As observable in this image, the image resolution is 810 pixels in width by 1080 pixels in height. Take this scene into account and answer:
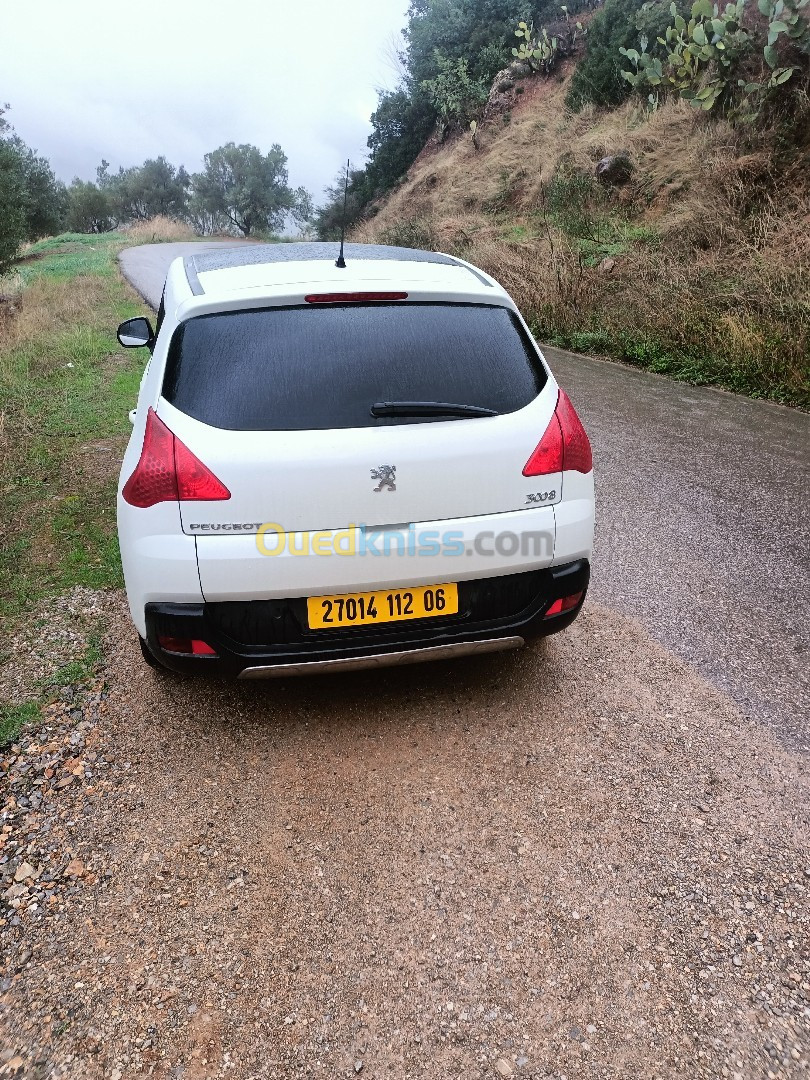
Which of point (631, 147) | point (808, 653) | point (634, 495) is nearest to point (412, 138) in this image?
point (631, 147)

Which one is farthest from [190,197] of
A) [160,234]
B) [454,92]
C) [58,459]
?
[58,459]

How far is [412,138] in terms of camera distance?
33.8 m

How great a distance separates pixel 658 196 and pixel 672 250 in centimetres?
371

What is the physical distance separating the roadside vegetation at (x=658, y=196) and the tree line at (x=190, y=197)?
26330 millimetres

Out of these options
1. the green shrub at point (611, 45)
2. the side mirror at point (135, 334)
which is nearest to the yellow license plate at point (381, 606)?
the side mirror at point (135, 334)

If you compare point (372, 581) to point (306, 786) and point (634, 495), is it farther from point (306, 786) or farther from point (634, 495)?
point (634, 495)

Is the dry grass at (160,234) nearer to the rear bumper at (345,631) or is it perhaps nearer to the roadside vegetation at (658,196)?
the roadside vegetation at (658,196)

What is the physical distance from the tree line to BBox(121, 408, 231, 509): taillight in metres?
47.7

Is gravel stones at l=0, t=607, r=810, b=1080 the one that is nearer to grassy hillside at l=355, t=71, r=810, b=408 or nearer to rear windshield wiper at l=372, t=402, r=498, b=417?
rear windshield wiper at l=372, t=402, r=498, b=417

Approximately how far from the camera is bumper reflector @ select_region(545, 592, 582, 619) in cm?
290

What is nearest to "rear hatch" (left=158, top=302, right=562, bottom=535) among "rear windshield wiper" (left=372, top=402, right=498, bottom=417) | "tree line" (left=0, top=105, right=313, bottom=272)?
"rear windshield wiper" (left=372, top=402, right=498, bottom=417)

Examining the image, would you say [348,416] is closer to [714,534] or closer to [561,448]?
[561,448]

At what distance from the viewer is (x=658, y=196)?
14.3 m

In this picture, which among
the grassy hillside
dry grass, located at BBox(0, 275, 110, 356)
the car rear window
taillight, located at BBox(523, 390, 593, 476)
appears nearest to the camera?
the car rear window
